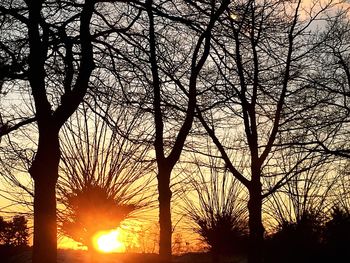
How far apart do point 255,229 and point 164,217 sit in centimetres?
243

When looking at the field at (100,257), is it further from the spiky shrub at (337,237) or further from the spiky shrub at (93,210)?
the spiky shrub at (337,237)

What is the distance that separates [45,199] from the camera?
24.7 ft

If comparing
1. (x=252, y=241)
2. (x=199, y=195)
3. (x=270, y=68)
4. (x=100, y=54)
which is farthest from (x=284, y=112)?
(x=199, y=195)

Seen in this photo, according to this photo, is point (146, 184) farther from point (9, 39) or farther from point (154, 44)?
point (9, 39)

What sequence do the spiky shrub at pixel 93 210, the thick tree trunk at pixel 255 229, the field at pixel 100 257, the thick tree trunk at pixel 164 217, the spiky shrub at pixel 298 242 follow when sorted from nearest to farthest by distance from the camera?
the thick tree trunk at pixel 164 217 < the thick tree trunk at pixel 255 229 < the spiky shrub at pixel 93 210 < the spiky shrub at pixel 298 242 < the field at pixel 100 257

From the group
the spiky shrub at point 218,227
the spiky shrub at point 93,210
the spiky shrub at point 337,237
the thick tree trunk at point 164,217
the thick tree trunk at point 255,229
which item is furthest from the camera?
the spiky shrub at point 218,227

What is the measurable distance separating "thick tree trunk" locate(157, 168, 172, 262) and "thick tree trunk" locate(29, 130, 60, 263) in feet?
10.3

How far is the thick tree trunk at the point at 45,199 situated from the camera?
7.34 meters

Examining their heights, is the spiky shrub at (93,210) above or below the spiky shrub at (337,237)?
above

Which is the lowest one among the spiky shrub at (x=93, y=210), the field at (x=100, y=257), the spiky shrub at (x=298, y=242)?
the field at (x=100, y=257)

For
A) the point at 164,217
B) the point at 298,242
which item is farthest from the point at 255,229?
the point at 298,242

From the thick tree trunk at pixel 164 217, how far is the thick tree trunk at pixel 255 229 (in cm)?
226

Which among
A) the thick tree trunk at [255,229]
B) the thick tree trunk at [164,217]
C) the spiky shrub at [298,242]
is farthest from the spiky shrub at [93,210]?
the thick tree trunk at [164,217]

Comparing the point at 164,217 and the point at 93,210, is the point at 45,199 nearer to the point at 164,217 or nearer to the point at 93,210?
the point at 164,217
